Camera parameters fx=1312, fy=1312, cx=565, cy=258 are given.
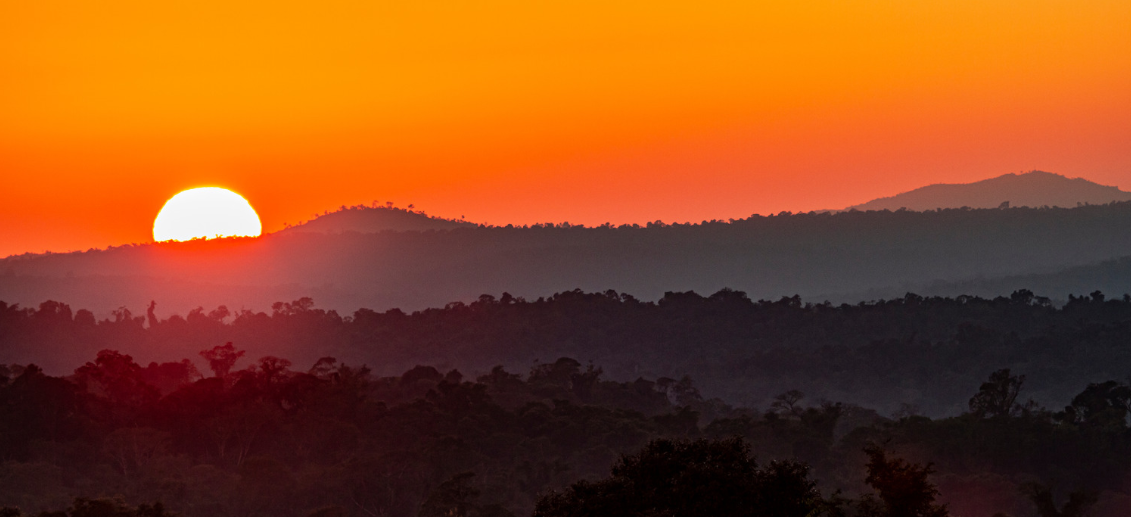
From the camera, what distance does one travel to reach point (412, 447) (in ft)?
308

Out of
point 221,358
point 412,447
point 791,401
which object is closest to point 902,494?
point 412,447

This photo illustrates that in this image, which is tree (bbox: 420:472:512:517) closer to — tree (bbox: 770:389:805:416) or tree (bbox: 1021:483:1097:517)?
tree (bbox: 1021:483:1097:517)

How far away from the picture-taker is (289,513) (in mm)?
79000

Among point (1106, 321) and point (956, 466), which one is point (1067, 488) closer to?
point (956, 466)

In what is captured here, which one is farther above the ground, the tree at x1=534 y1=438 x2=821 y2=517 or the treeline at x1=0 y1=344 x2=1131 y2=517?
the tree at x1=534 y1=438 x2=821 y2=517

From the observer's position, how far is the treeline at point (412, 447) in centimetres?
8044

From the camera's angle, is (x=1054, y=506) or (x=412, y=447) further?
(x=412, y=447)

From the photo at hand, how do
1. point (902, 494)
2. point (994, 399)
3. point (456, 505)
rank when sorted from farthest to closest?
1. point (994, 399)
2. point (456, 505)
3. point (902, 494)

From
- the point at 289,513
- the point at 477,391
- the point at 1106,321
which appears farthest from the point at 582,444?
the point at 1106,321

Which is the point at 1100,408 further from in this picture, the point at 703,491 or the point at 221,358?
the point at 221,358

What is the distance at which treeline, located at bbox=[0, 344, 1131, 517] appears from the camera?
80.4 metres

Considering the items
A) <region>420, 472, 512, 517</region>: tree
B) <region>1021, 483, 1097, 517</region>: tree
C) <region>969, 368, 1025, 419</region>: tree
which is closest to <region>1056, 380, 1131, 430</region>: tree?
<region>969, 368, 1025, 419</region>: tree

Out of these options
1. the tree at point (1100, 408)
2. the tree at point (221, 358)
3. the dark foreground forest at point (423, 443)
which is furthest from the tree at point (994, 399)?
the tree at point (221, 358)

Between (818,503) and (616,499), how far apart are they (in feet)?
16.3
